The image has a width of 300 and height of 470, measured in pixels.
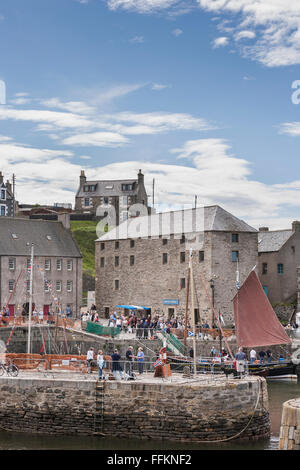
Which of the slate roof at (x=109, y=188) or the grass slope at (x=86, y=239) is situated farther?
the slate roof at (x=109, y=188)

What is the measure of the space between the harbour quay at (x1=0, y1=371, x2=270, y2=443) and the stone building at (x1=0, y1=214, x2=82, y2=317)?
2883 cm

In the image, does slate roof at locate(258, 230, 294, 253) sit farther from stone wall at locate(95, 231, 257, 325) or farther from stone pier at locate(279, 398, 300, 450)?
stone pier at locate(279, 398, 300, 450)

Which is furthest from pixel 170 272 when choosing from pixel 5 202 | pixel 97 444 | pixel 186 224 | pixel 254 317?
pixel 5 202

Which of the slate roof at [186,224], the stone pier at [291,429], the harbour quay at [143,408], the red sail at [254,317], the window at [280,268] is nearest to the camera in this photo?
the stone pier at [291,429]

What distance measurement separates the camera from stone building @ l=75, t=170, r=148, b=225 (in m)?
98.4

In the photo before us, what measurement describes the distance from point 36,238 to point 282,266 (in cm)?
2123

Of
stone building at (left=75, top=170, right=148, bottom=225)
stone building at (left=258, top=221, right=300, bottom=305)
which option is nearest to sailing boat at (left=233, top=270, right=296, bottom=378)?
stone building at (left=258, top=221, right=300, bottom=305)

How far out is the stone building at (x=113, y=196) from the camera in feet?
323

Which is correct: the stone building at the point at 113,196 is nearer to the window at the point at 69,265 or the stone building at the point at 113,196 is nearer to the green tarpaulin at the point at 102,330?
the window at the point at 69,265

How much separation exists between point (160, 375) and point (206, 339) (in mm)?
18294

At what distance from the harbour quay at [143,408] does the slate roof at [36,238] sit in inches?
1219

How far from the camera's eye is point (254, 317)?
104 ft

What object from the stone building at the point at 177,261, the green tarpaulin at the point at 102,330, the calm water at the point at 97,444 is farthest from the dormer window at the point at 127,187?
the calm water at the point at 97,444
